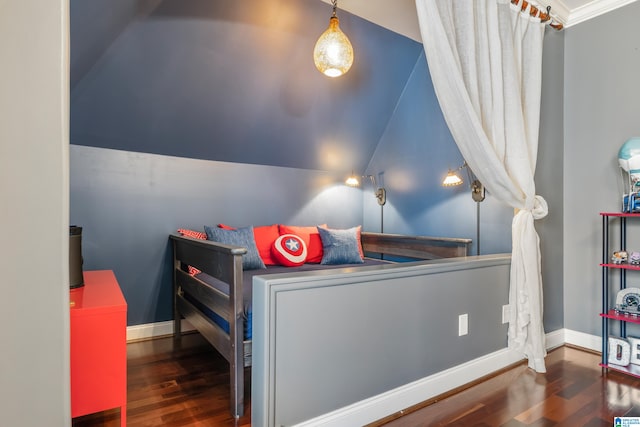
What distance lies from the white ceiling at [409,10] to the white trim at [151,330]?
2.65 m

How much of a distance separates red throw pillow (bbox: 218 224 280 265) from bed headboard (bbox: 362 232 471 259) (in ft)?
3.01

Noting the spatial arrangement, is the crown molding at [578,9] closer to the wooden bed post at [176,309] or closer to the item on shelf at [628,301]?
the item on shelf at [628,301]

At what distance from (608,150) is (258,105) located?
254 centimetres

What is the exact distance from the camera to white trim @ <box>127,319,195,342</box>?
8.95ft

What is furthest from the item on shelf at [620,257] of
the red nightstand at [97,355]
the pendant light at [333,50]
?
the red nightstand at [97,355]

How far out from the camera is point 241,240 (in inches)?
107

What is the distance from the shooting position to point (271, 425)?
53.7 inches

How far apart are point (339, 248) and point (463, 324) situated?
1273 mm

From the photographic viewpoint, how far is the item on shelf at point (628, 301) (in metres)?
2.21

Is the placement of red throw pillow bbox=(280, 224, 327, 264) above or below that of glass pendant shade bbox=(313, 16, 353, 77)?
below

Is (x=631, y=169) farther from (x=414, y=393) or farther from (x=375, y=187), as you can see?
(x=375, y=187)

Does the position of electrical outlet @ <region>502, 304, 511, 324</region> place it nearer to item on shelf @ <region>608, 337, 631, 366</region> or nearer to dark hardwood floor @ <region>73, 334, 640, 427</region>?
dark hardwood floor @ <region>73, 334, 640, 427</region>

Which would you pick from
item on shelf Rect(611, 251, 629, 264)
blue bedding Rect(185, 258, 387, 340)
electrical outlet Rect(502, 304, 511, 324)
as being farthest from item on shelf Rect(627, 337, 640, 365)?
blue bedding Rect(185, 258, 387, 340)

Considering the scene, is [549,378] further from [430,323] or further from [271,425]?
[271,425]
